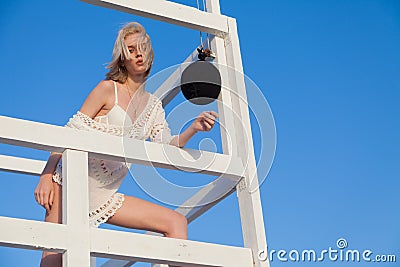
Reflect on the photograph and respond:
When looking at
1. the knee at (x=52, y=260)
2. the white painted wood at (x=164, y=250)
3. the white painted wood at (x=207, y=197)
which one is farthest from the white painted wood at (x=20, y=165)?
the white painted wood at (x=164, y=250)

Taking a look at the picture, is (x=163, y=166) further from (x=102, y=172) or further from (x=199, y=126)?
(x=102, y=172)

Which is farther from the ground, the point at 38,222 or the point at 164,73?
the point at 164,73

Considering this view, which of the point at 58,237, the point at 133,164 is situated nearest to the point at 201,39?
A: the point at 133,164

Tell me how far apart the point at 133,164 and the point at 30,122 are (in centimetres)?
35

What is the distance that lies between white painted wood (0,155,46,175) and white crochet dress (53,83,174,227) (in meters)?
0.76

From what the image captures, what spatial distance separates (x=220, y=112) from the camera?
95.1 inches

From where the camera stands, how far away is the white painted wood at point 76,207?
1837mm

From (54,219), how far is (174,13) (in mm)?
786

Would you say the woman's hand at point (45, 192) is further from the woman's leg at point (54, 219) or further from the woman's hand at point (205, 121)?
the woman's hand at point (205, 121)

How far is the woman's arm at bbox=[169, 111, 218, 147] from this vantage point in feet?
7.13

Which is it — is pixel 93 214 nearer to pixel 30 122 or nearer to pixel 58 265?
pixel 58 265

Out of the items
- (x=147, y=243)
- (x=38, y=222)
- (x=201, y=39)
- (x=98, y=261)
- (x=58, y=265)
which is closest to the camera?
(x=38, y=222)

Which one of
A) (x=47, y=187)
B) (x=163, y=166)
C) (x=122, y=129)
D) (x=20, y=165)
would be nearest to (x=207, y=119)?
(x=163, y=166)

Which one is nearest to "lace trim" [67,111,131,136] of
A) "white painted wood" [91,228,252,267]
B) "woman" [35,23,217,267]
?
"woman" [35,23,217,267]
